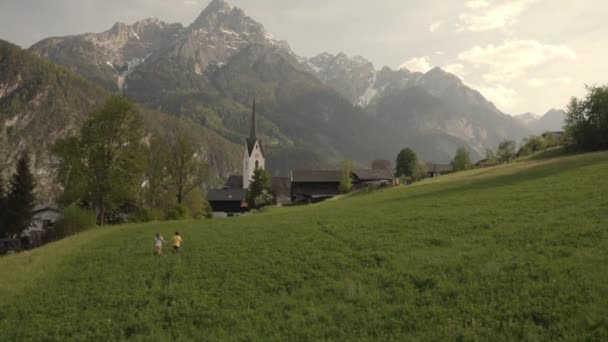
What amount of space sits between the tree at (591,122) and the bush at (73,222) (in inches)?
3023

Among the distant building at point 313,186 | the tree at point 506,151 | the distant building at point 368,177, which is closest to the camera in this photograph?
the tree at point 506,151

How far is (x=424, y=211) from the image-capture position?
111 ft

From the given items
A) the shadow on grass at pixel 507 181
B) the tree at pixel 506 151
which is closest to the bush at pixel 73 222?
the shadow on grass at pixel 507 181

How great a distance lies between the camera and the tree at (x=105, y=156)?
5631 centimetres

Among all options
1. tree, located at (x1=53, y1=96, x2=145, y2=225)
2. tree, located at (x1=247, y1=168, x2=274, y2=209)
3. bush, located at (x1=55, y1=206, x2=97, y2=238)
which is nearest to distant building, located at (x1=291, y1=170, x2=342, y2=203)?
tree, located at (x1=247, y1=168, x2=274, y2=209)

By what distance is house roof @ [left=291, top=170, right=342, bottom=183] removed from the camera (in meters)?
110

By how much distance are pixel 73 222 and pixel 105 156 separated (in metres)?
9.48

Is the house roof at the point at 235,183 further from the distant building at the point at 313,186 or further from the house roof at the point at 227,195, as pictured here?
the distant building at the point at 313,186

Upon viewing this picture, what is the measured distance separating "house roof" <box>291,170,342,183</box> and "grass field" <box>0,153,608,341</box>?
7789 cm

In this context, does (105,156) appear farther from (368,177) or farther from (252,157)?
(252,157)

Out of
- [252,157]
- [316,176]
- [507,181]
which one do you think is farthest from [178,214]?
[252,157]

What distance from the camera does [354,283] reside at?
1905 cm

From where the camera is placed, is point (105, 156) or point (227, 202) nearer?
point (105, 156)

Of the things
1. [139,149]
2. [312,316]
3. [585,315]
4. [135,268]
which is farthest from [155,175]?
[585,315]
